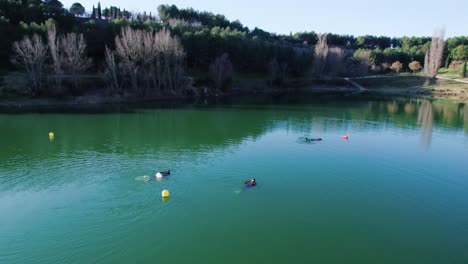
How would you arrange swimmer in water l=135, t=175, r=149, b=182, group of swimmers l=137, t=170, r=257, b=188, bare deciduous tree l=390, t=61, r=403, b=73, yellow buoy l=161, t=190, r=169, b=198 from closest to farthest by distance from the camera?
yellow buoy l=161, t=190, r=169, b=198 → group of swimmers l=137, t=170, r=257, b=188 → swimmer in water l=135, t=175, r=149, b=182 → bare deciduous tree l=390, t=61, r=403, b=73

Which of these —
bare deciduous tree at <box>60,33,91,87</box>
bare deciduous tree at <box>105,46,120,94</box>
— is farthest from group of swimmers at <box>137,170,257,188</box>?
bare deciduous tree at <box>60,33,91,87</box>

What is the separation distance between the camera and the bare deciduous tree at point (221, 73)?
75.4 m

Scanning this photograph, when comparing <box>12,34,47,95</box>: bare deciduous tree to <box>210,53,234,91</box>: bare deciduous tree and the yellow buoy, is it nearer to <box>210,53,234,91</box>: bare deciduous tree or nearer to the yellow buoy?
<box>210,53,234,91</box>: bare deciduous tree

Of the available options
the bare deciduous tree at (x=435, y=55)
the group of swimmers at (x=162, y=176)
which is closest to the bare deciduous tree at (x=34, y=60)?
the group of swimmers at (x=162, y=176)

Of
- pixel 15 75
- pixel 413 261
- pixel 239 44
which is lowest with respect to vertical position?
pixel 413 261

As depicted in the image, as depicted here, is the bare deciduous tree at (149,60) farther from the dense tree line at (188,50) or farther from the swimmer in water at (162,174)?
the swimmer in water at (162,174)

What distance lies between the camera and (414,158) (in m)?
29.4

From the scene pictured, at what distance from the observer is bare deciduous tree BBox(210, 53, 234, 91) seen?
7544 centimetres

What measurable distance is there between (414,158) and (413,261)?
17.5 metres

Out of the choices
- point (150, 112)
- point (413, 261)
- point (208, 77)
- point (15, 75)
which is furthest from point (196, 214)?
point (208, 77)

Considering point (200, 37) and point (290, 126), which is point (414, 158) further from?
point (200, 37)

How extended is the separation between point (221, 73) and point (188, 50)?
1254 cm

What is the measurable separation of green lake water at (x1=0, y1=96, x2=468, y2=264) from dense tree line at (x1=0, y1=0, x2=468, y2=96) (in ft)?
96.2

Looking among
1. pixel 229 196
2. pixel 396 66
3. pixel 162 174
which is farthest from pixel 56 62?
pixel 396 66
